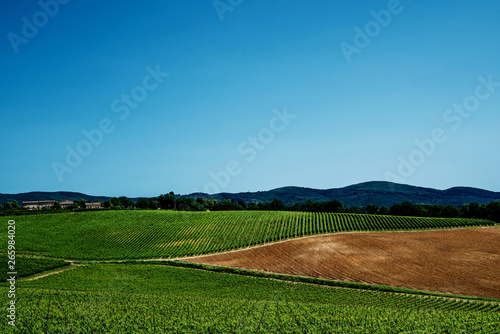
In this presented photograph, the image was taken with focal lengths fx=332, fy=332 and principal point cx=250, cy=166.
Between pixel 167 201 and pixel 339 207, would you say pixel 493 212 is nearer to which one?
pixel 339 207

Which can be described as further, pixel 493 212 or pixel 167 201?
pixel 167 201

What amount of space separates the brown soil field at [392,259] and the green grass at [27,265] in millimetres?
22139

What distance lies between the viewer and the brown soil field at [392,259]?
45.2 m

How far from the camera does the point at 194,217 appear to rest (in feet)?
309

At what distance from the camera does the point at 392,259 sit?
56000mm

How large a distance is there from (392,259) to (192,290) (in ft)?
117

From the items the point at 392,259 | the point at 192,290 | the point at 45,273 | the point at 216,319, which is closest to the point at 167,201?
the point at 45,273

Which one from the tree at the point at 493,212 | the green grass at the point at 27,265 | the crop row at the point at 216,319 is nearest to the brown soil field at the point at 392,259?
the green grass at the point at 27,265

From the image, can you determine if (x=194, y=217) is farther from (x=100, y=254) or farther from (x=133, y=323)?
(x=133, y=323)

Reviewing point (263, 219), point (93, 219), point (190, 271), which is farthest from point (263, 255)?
point (93, 219)

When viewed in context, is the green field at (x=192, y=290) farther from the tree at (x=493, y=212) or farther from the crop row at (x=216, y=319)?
the tree at (x=493, y=212)

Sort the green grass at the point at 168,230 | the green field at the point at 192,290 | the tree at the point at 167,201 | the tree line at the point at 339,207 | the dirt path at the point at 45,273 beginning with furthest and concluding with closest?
the tree at the point at 167,201
the tree line at the point at 339,207
the green grass at the point at 168,230
the dirt path at the point at 45,273
the green field at the point at 192,290

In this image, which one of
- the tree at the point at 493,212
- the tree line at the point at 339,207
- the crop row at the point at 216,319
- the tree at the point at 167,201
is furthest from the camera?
the tree at the point at 167,201

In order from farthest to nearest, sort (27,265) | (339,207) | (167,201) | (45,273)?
(167,201) < (339,207) < (27,265) < (45,273)
